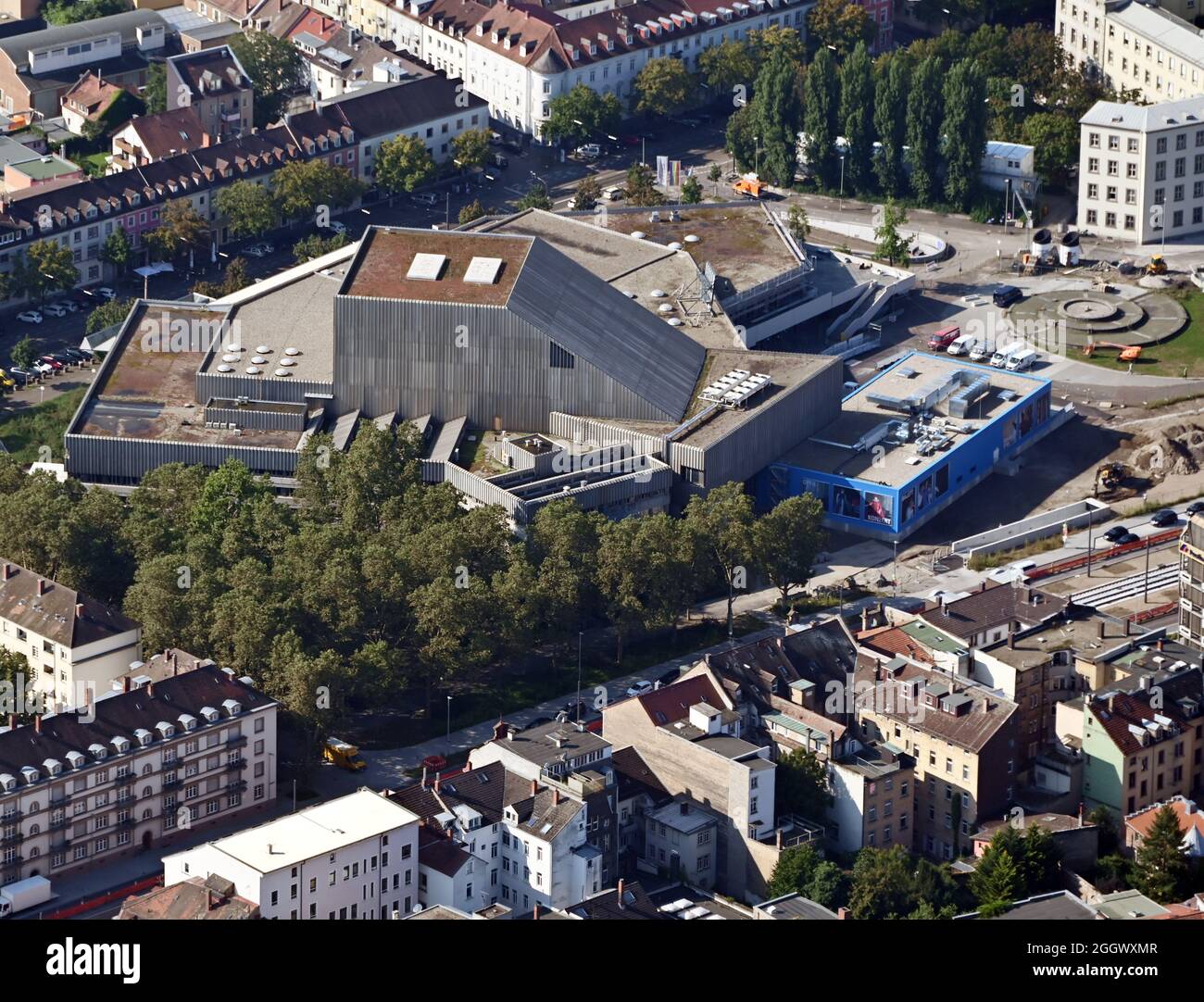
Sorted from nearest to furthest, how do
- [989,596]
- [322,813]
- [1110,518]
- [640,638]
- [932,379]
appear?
[322,813], [989,596], [640,638], [1110,518], [932,379]

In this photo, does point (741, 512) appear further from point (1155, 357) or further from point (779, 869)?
point (1155, 357)

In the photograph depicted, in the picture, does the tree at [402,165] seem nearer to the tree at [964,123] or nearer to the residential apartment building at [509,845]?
the tree at [964,123]

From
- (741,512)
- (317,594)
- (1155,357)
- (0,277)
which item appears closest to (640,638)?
(741,512)

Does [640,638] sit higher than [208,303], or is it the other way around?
[208,303]

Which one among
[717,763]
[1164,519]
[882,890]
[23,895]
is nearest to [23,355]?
[23,895]

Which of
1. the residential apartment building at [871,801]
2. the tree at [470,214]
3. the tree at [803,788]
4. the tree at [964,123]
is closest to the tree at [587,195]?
the tree at [470,214]

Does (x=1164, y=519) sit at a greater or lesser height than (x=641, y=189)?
lesser

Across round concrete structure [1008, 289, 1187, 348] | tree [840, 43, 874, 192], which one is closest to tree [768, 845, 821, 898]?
round concrete structure [1008, 289, 1187, 348]

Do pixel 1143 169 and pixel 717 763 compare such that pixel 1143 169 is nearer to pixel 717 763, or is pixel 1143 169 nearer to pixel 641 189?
pixel 641 189

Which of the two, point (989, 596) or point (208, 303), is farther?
point (208, 303)
